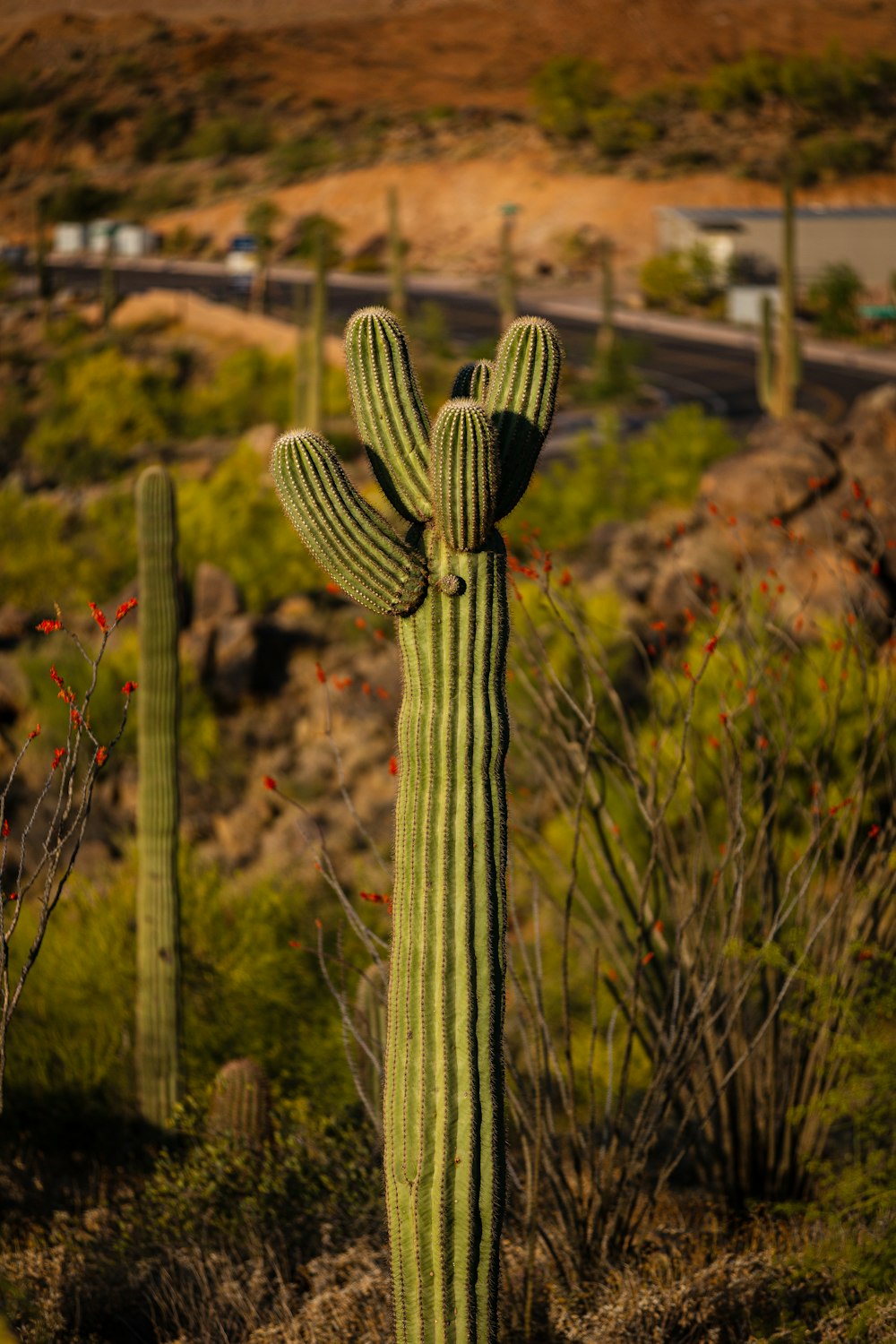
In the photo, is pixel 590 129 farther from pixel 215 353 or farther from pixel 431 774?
pixel 431 774

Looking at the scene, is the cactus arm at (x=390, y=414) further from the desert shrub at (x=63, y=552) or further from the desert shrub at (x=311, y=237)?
the desert shrub at (x=311, y=237)

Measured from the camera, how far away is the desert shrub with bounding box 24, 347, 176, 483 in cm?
3172

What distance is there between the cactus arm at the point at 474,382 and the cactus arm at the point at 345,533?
2.45ft

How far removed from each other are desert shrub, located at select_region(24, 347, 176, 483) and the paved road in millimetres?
7805

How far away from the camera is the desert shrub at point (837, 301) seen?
41438mm

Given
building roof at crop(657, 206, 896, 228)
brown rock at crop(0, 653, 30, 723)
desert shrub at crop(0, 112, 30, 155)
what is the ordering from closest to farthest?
brown rock at crop(0, 653, 30, 723) < building roof at crop(657, 206, 896, 228) < desert shrub at crop(0, 112, 30, 155)

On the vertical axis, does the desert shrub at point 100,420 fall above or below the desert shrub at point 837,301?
below

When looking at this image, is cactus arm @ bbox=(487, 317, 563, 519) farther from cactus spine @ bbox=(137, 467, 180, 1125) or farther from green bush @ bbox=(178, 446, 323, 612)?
green bush @ bbox=(178, 446, 323, 612)

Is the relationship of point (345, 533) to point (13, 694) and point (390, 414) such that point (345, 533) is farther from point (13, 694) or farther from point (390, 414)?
point (13, 694)

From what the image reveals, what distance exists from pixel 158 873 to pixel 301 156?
79393 millimetres

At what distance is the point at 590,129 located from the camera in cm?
7675

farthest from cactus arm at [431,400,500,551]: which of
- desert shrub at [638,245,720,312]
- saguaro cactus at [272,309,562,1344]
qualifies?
desert shrub at [638,245,720,312]

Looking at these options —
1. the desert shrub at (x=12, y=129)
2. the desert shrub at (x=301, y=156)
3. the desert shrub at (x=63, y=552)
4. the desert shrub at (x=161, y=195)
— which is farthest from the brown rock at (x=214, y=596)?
the desert shrub at (x=12, y=129)

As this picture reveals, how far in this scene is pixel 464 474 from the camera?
4.39m
